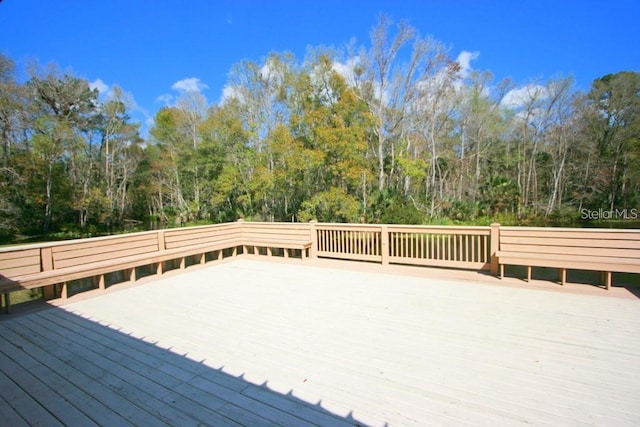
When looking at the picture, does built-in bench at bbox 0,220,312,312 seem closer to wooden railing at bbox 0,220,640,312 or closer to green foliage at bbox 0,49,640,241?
wooden railing at bbox 0,220,640,312

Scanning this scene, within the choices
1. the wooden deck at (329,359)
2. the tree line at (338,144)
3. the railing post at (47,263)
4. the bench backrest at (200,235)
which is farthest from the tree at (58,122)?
the wooden deck at (329,359)

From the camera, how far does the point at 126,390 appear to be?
7.16 ft

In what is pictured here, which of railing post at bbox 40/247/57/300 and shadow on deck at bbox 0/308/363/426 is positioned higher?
railing post at bbox 40/247/57/300

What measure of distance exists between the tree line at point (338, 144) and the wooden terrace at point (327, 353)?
6.28 meters

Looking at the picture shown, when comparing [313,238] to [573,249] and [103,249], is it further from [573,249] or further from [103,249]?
[573,249]

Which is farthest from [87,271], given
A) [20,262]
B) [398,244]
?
[398,244]

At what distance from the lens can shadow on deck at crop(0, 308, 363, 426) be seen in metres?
1.88

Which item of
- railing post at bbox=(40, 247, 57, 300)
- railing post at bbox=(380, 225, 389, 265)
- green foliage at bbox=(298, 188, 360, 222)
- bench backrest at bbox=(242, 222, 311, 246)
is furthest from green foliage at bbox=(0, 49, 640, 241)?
railing post at bbox=(40, 247, 57, 300)

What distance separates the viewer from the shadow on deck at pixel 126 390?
6.17 feet

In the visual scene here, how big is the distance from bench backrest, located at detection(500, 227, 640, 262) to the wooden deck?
61 cm

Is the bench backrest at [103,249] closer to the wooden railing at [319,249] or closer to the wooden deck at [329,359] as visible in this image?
the wooden railing at [319,249]

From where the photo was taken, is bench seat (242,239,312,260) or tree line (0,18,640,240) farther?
tree line (0,18,640,240)

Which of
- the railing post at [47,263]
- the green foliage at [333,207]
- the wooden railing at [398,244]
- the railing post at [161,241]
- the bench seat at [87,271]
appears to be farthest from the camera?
the green foliage at [333,207]

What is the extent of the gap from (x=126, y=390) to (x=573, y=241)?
5.34m
